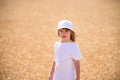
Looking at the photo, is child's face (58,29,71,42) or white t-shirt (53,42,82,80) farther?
child's face (58,29,71,42)

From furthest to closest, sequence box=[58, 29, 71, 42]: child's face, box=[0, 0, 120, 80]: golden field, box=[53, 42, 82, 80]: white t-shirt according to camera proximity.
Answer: box=[0, 0, 120, 80]: golden field < box=[58, 29, 71, 42]: child's face < box=[53, 42, 82, 80]: white t-shirt

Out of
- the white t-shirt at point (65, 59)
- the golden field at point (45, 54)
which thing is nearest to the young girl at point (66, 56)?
the white t-shirt at point (65, 59)

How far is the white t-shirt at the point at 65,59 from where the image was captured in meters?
4.87

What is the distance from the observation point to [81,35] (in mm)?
15789

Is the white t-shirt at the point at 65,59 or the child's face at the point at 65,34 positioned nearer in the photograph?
the white t-shirt at the point at 65,59

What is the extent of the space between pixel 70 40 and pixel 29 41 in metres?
9.16

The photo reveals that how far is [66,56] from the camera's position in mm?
4898

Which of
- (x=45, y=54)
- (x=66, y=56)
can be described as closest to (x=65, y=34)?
(x=66, y=56)

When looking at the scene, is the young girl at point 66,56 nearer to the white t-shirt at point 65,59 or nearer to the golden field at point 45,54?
the white t-shirt at point 65,59

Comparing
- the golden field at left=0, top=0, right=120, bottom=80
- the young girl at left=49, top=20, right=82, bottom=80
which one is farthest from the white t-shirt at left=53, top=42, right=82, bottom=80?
the golden field at left=0, top=0, right=120, bottom=80

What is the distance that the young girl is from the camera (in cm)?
488

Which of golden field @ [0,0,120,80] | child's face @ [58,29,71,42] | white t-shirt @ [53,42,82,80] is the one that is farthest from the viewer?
golden field @ [0,0,120,80]

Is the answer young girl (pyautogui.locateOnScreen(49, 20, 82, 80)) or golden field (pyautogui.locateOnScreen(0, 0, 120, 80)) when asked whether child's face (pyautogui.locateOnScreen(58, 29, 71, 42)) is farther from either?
golden field (pyautogui.locateOnScreen(0, 0, 120, 80))

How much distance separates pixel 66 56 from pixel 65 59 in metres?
0.07
